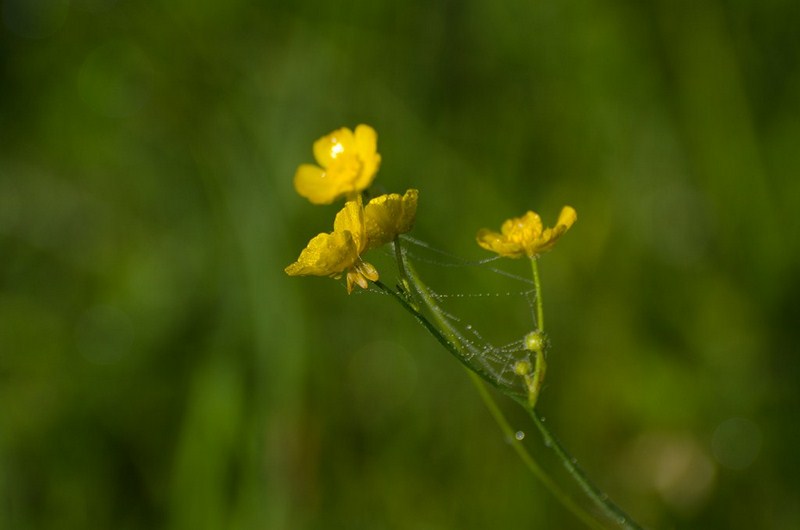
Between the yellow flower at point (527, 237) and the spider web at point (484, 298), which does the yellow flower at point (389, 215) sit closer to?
the yellow flower at point (527, 237)

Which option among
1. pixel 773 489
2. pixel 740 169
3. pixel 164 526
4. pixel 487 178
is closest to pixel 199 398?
pixel 164 526

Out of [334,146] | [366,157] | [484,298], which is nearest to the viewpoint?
[366,157]

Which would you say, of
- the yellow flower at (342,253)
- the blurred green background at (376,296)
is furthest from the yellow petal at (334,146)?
the blurred green background at (376,296)

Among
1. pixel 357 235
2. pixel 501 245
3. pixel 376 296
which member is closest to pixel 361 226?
pixel 357 235

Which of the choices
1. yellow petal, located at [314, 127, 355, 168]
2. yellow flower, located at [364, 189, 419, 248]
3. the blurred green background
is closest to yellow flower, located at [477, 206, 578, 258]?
yellow flower, located at [364, 189, 419, 248]

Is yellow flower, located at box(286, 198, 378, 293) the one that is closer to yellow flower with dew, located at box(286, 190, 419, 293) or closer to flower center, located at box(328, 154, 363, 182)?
yellow flower with dew, located at box(286, 190, 419, 293)

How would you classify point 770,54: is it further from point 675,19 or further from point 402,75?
point 402,75

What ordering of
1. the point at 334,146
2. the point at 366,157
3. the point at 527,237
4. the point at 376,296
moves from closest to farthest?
the point at 527,237 → the point at 366,157 → the point at 334,146 → the point at 376,296

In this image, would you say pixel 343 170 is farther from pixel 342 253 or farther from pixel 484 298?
pixel 484 298
